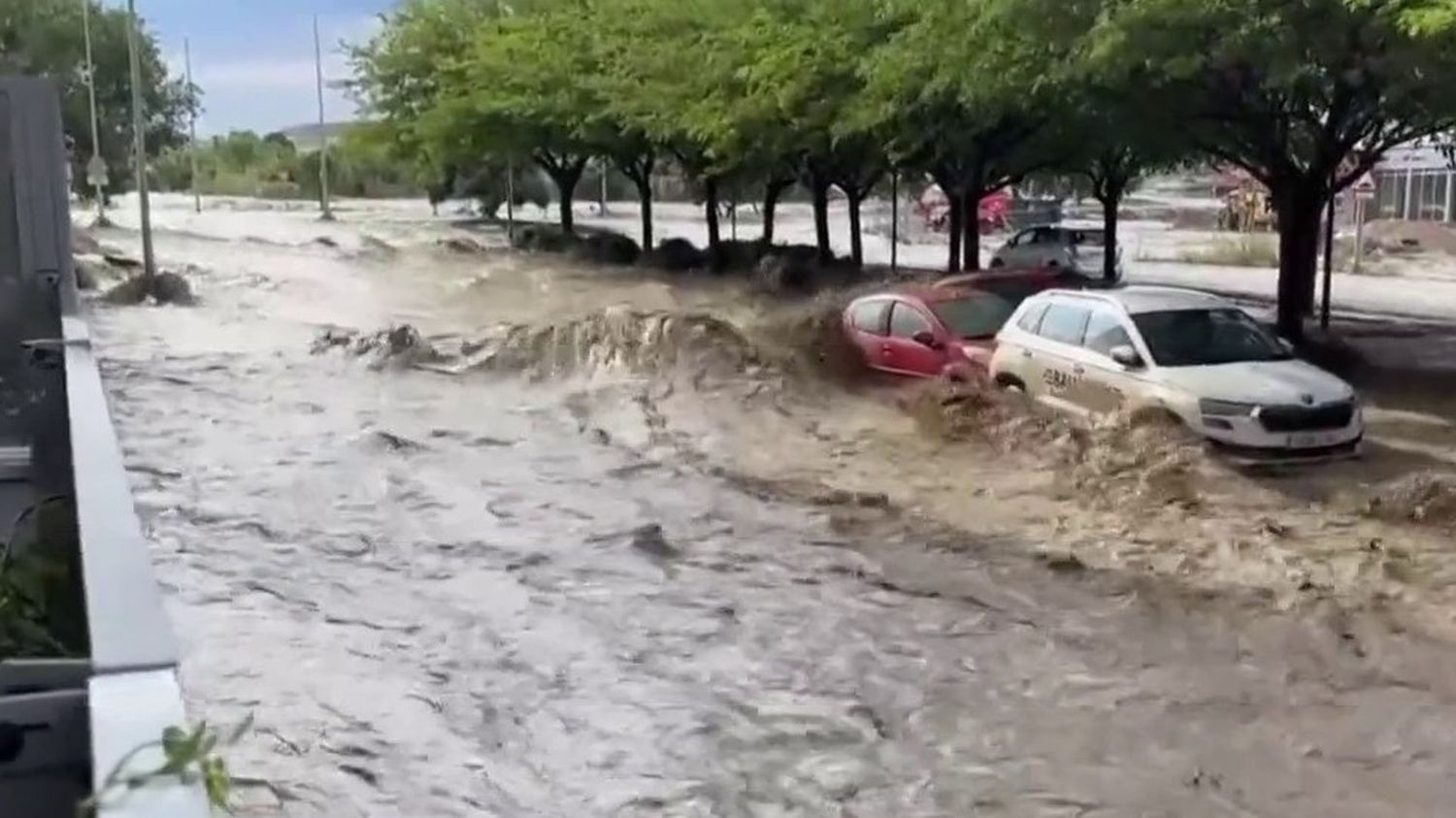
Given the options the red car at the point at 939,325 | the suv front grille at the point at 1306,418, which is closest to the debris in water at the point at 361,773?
the suv front grille at the point at 1306,418

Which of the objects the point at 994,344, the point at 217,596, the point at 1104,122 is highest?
the point at 1104,122

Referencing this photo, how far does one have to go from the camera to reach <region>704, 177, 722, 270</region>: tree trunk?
3756cm

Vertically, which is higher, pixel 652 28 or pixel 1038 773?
A: pixel 652 28

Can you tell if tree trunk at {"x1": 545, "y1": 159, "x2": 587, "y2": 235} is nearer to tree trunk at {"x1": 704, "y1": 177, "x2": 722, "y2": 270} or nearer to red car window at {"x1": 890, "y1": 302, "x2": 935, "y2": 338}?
tree trunk at {"x1": 704, "y1": 177, "x2": 722, "y2": 270}

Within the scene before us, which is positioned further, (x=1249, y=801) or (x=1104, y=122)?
(x=1104, y=122)

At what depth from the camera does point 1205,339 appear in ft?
48.4

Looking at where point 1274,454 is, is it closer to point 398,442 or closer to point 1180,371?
point 1180,371

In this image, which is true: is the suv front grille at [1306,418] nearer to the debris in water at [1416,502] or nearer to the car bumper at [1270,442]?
the car bumper at [1270,442]

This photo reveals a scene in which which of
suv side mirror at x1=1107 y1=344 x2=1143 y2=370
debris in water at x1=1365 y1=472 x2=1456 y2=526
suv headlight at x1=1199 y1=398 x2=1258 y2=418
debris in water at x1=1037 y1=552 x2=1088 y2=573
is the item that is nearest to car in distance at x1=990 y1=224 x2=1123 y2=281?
suv side mirror at x1=1107 y1=344 x2=1143 y2=370

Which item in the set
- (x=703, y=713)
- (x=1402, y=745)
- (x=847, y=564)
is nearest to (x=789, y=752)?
(x=703, y=713)

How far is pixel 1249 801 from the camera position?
25.2ft

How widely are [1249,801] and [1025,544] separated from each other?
4.69 meters

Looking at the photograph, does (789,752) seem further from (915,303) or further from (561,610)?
Answer: (915,303)

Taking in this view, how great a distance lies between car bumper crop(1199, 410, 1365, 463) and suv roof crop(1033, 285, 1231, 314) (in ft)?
5.42
